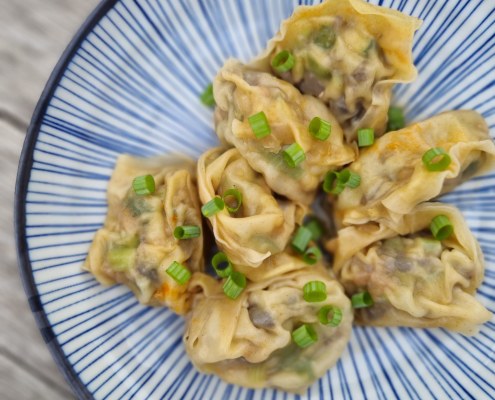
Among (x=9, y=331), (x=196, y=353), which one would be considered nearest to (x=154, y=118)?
(x=196, y=353)

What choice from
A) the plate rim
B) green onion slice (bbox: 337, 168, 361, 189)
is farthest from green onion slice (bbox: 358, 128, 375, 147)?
the plate rim

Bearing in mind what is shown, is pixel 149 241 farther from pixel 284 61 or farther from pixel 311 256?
pixel 284 61

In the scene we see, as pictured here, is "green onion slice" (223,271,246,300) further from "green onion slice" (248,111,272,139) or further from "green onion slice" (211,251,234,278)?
"green onion slice" (248,111,272,139)

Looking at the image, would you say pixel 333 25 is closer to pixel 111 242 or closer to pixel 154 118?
pixel 154 118

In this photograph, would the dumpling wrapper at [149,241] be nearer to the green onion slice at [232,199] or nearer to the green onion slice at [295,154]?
the green onion slice at [232,199]

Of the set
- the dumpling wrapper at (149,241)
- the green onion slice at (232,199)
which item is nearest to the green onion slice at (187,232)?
the dumpling wrapper at (149,241)
